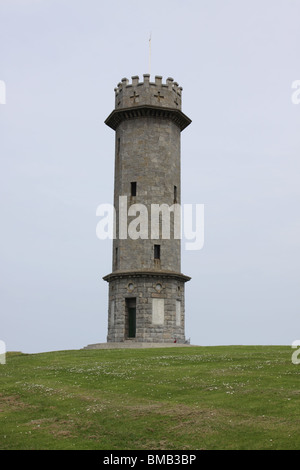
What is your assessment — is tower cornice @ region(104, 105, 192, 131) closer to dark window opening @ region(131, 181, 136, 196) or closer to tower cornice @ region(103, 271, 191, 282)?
dark window opening @ region(131, 181, 136, 196)

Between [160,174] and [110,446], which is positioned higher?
[160,174]

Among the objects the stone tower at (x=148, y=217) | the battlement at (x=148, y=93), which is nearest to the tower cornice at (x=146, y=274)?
the stone tower at (x=148, y=217)

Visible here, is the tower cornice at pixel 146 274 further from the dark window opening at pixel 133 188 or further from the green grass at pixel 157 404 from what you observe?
the green grass at pixel 157 404

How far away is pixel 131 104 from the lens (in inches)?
2295

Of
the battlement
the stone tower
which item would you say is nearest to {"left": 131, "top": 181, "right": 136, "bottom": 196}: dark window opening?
the stone tower

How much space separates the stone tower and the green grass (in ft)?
58.8

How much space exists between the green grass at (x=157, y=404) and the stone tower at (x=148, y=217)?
17.9 metres

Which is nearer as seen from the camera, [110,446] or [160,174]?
[110,446]

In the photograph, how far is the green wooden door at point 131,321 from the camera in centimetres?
5519

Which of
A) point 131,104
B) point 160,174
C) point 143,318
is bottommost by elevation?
point 143,318

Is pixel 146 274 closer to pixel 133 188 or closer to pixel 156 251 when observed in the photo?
pixel 156 251

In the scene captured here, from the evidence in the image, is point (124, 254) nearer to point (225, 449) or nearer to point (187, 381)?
point (187, 381)
